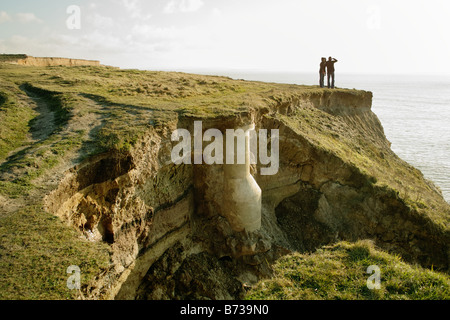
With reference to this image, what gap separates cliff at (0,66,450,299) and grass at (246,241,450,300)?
3419 millimetres

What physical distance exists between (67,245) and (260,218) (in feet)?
24.3

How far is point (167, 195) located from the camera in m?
10.5

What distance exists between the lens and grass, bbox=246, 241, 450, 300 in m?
6.13

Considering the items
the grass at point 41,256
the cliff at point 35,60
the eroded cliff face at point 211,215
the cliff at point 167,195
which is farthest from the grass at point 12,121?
the cliff at point 35,60

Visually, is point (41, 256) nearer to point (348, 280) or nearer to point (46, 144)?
point (46, 144)

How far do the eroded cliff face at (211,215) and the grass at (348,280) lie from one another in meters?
3.44

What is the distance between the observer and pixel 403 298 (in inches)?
234

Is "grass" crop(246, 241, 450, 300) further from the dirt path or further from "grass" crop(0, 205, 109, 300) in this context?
the dirt path

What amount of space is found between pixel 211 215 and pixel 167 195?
207 cm

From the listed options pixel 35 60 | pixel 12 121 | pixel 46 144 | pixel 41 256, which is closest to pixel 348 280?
pixel 41 256

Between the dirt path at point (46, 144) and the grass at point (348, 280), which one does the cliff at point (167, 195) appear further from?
the grass at point (348, 280)

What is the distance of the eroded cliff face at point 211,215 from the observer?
8375mm
